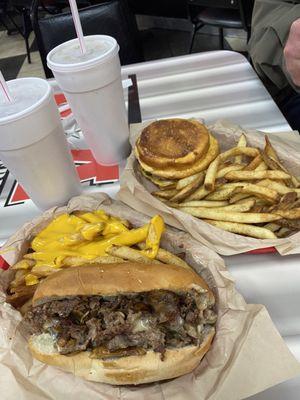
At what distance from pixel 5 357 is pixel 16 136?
2.23 feet

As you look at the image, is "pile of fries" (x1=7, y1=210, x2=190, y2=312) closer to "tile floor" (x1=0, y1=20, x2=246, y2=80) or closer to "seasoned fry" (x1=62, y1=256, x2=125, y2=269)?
"seasoned fry" (x1=62, y1=256, x2=125, y2=269)

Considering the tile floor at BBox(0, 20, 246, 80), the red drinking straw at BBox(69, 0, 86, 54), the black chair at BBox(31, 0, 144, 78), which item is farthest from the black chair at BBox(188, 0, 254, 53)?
the red drinking straw at BBox(69, 0, 86, 54)

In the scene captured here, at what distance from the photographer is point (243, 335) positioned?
3.48ft

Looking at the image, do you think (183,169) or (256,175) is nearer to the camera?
(256,175)

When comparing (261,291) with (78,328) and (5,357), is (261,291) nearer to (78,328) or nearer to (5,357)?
(78,328)

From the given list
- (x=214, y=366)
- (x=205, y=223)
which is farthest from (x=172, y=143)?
(x=214, y=366)

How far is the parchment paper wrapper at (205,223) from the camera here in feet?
4.13

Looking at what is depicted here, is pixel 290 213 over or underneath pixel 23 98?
underneath

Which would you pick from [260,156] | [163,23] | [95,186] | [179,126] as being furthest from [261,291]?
[163,23]

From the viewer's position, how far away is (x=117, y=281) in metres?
1.13

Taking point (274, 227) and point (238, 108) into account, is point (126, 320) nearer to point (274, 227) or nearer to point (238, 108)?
point (274, 227)

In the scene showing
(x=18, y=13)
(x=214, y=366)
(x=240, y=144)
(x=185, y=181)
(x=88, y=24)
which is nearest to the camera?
(x=214, y=366)

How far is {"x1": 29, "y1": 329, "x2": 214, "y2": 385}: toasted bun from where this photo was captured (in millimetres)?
1054

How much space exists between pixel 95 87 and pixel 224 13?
3217 mm
